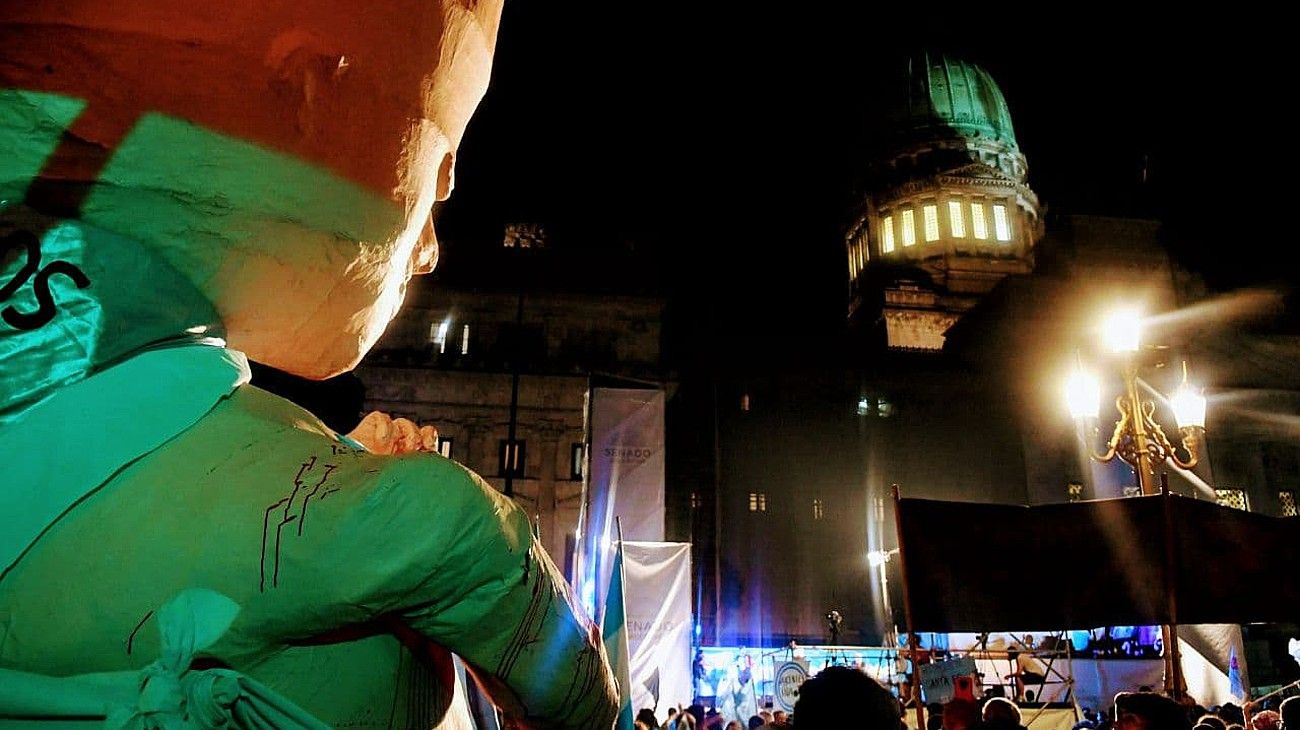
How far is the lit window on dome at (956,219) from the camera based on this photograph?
146ft

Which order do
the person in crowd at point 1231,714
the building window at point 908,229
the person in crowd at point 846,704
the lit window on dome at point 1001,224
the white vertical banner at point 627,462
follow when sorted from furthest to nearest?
the building window at point 908,229 → the lit window on dome at point 1001,224 → the white vertical banner at point 627,462 → the person in crowd at point 1231,714 → the person in crowd at point 846,704

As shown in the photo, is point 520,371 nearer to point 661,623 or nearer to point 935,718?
point 661,623

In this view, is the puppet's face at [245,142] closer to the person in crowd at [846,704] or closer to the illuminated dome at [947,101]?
the person in crowd at [846,704]

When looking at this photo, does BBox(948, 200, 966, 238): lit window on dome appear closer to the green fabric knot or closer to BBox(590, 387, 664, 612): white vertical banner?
BBox(590, 387, 664, 612): white vertical banner

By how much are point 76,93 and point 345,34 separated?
1.67 ft

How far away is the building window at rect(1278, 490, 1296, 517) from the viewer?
98.4ft

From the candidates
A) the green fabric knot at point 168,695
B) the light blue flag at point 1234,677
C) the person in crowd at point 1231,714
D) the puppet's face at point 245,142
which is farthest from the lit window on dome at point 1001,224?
the green fabric knot at point 168,695

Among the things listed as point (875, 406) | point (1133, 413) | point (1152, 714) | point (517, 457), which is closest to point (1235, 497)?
point (875, 406)

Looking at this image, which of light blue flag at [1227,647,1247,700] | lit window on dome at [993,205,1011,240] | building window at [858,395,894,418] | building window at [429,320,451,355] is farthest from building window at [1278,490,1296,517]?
building window at [429,320,451,355]

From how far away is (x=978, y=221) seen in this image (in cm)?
4475

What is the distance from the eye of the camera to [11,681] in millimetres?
1121

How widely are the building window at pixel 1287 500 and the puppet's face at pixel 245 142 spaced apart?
3771cm

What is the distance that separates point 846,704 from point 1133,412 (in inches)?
317

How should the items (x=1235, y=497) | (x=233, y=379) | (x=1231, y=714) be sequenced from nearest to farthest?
(x=233, y=379) < (x=1231, y=714) < (x=1235, y=497)
